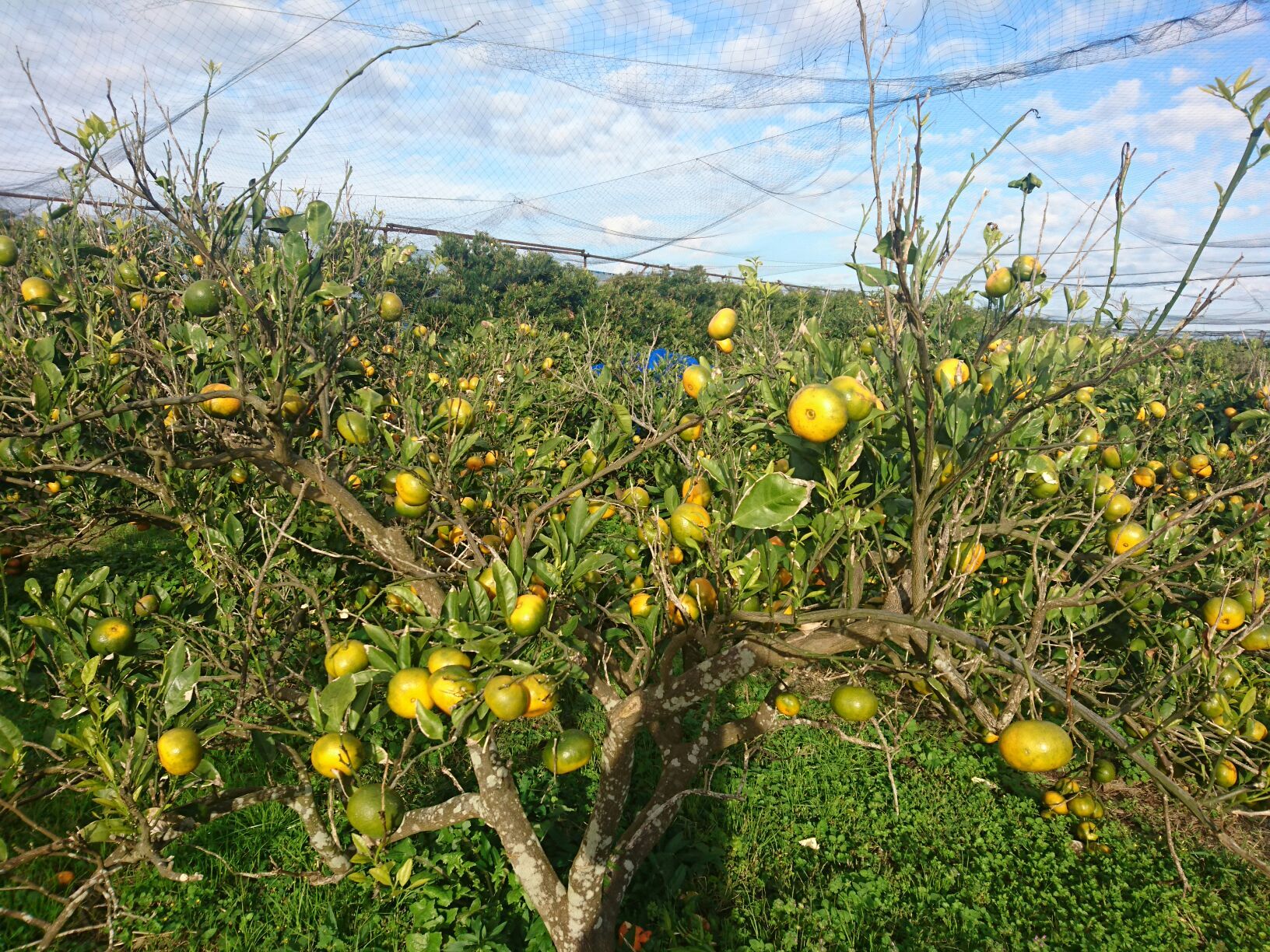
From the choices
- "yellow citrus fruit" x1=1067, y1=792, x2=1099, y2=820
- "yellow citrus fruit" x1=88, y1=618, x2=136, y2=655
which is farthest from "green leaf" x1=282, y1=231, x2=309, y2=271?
"yellow citrus fruit" x1=1067, y1=792, x2=1099, y2=820

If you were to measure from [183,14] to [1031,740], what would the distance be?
7054 millimetres

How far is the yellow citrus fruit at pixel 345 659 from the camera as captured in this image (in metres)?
1.29

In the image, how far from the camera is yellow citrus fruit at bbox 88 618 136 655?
1.31 meters

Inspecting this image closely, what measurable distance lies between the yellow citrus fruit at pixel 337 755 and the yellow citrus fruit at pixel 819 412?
2.94 feet

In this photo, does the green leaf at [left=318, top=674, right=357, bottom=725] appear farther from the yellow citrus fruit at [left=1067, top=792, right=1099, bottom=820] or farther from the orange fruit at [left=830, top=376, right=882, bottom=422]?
the yellow citrus fruit at [left=1067, top=792, right=1099, bottom=820]

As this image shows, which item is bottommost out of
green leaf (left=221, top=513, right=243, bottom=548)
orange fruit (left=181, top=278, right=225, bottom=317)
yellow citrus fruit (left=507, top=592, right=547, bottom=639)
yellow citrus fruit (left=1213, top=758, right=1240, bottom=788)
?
yellow citrus fruit (left=1213, top=758, right=1240, bottom=788)

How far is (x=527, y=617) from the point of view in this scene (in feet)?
3.55

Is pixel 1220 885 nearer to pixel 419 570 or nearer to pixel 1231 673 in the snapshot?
pixel 1231 673

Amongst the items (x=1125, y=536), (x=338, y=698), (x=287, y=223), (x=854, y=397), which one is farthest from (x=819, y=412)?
(x=287, y=223)

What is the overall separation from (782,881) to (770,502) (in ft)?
6.39

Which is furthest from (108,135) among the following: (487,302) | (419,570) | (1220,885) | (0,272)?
(487,302)

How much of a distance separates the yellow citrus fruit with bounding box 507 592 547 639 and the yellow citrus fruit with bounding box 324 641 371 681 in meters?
0.36

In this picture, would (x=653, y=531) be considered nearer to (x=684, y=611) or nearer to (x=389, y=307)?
(x=684, y=611)

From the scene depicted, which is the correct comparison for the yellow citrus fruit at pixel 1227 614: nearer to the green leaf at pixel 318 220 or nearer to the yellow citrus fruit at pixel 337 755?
the yellow citrus fruit at pixel 337 755
